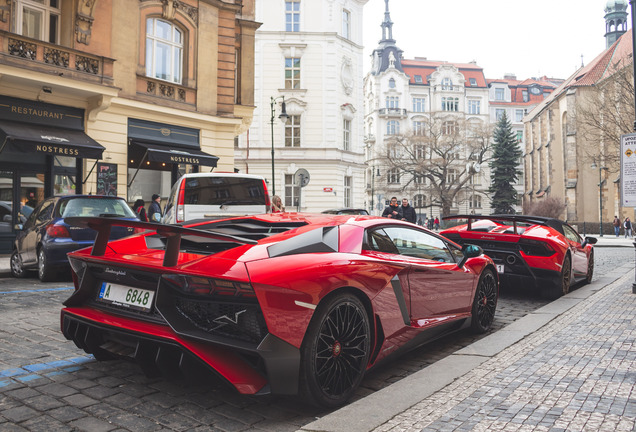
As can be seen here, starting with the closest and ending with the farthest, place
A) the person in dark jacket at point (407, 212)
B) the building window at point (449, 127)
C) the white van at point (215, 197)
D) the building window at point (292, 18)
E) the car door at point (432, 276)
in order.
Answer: the car door at point (432, 276) → the white van at point (215, 197) → the person in dark jacket at point (407, 212) → the building window at point (292, 18) → the building window at point (449, 127)

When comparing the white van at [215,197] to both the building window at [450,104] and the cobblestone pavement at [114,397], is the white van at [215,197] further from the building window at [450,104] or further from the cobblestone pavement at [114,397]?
the building window at [450,104]

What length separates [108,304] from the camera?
360cm

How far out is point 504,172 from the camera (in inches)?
2746

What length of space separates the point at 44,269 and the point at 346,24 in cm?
3674

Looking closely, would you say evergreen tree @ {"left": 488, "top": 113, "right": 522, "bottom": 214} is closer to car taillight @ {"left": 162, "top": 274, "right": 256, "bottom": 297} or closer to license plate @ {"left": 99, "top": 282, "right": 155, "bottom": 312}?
license plate @ {"left": 99, "top": 282, "right": 155, "bottom": 312}

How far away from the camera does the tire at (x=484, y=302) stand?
18.4 feet

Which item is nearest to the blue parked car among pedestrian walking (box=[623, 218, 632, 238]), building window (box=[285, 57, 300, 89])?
building window (box=[285, 57, 300, 89])

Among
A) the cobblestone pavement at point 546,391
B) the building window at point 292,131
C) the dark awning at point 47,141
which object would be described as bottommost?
the cobblestone pavement at point 546,391

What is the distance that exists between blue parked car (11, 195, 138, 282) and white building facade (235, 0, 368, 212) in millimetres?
29025

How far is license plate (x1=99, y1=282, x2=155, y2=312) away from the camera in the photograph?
10.9 feet

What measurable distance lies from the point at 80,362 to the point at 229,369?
192 cm

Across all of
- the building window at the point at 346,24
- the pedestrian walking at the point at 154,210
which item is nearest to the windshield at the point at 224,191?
the pedestrian walking at the point at 154,210

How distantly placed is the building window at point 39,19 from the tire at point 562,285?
1530 cm

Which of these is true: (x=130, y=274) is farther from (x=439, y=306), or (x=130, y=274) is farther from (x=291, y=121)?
(x=291, y=121)
